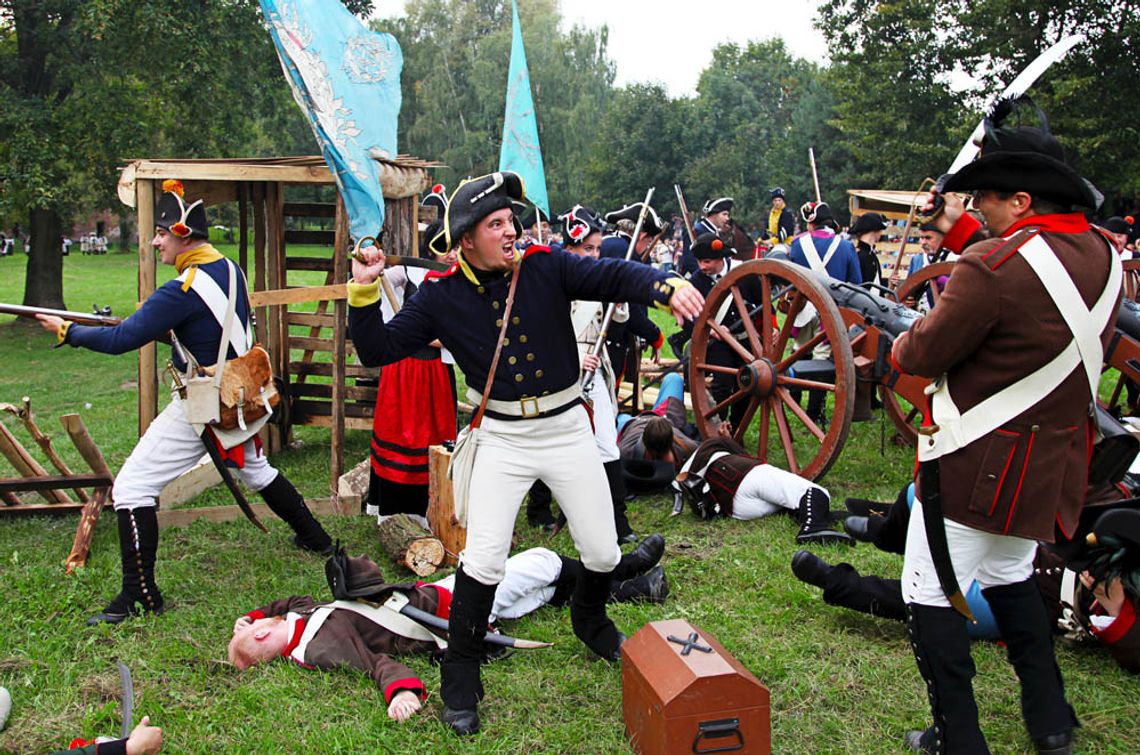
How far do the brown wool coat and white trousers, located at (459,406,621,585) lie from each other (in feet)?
3.66

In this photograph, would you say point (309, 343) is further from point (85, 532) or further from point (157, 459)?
point (157, 459)

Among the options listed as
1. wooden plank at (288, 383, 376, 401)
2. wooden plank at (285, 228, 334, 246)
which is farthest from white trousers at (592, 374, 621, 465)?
wooden plank at (285, 228, 334, 246)

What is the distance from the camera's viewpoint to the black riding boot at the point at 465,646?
10.5ft

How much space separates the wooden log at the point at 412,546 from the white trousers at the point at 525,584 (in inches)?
25.0

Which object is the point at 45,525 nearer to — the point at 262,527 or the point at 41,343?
the point at 262,527

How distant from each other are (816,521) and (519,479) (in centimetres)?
221

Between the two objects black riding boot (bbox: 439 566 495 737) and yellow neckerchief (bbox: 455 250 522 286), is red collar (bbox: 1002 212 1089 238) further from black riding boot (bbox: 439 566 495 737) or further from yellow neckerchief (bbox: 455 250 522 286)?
black riding boot (bbox: 439 566 495 737)

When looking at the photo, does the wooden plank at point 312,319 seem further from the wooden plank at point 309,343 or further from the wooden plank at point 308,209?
the wooden plank at point 308,209

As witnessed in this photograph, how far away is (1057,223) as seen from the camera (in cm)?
256

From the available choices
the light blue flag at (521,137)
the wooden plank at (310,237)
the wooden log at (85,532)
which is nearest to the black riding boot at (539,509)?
the light blue flag at (521,137)

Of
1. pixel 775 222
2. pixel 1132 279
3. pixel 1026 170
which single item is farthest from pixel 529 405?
pixel 775 222

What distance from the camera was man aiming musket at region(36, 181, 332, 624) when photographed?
4.04 m

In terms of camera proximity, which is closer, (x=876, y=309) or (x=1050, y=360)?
(x=1050, y=360)

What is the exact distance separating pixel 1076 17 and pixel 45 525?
18287 millimetres
